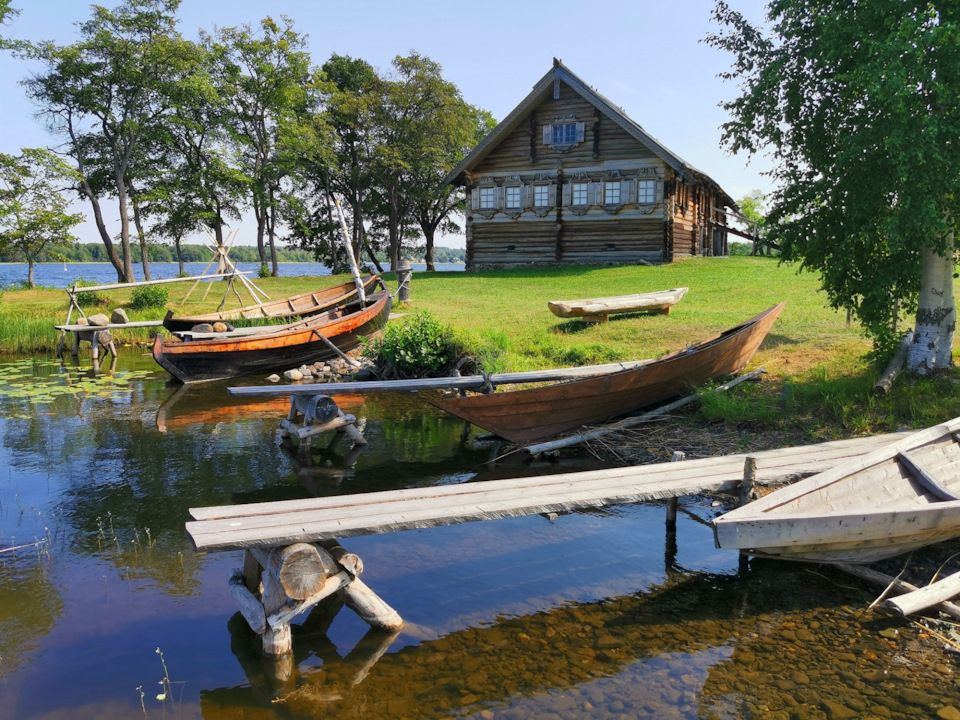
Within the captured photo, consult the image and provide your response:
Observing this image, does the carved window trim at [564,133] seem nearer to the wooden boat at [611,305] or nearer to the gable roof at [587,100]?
the gable roof at [587,100]

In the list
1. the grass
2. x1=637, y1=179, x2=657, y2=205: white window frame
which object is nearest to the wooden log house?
x1=637, y1=179, x2=657, y2=205: white window frame

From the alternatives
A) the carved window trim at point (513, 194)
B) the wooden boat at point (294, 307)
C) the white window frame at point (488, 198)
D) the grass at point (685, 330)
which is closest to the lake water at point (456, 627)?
the grass at point (685, 330)

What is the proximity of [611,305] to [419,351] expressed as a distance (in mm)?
4515

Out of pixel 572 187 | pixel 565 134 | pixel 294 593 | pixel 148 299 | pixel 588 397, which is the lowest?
pixel 294 593

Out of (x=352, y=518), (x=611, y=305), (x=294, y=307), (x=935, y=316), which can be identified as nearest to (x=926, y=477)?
(x=935, y=316)

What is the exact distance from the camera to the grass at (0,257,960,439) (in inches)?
336

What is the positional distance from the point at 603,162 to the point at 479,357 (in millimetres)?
17983

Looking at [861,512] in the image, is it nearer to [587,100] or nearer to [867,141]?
[867,141]

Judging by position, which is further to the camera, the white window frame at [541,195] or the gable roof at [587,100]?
the white window frame at [541,195]

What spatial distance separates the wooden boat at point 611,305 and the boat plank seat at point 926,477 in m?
8.41

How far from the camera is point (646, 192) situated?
88.9ft

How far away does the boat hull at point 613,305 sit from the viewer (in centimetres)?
1423

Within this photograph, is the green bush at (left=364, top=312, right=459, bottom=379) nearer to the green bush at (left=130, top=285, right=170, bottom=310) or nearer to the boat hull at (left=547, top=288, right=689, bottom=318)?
the boat hull at (left=547, top=288, right=689, bottom=318)

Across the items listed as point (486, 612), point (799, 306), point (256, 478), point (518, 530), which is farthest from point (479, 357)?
point (799, 306)
